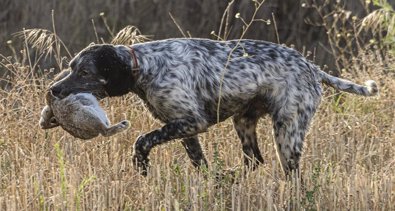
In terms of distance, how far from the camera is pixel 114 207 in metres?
7.05

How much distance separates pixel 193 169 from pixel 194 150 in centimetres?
14

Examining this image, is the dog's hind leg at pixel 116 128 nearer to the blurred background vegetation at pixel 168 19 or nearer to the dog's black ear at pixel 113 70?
the dog's black ear at pixel 113 70

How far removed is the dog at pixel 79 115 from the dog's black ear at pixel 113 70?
0.26m

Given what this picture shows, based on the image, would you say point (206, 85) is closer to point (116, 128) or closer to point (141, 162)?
point (141, 162)

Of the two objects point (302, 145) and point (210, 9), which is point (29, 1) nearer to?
point (210, 9)

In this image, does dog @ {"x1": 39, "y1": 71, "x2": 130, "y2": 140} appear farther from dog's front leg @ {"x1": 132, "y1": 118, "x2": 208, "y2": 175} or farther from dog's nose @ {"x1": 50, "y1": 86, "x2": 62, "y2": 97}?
dog's front leg @ {"x1": 132, "y1": 118, "x2": 208, "y2": 175}

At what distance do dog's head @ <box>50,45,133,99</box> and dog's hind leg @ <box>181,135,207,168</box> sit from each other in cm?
66

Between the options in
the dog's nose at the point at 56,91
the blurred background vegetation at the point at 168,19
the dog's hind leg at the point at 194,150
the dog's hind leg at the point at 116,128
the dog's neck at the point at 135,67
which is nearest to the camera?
the dog's hind leg at the point at 116,128

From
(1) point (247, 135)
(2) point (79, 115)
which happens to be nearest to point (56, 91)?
(2) point (79, 115)

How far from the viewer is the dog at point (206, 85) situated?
762 centimetres

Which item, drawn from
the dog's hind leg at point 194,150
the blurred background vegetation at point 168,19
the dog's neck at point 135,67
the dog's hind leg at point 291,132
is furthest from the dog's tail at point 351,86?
the blurred background vegetation at point 168,19

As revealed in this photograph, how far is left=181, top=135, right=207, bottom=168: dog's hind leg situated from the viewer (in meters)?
8.09

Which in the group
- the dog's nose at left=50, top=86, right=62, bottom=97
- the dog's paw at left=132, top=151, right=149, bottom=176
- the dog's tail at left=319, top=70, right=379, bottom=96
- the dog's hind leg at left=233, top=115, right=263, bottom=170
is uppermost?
the dog's nose at left=50, top=86, right=62, bottom=97

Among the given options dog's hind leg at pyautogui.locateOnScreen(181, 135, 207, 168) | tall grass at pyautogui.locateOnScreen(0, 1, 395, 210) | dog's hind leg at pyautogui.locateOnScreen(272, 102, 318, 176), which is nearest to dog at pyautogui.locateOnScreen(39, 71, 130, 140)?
tall grass at pyautogui.locateOnScreen(0, 1, 395, 210)
